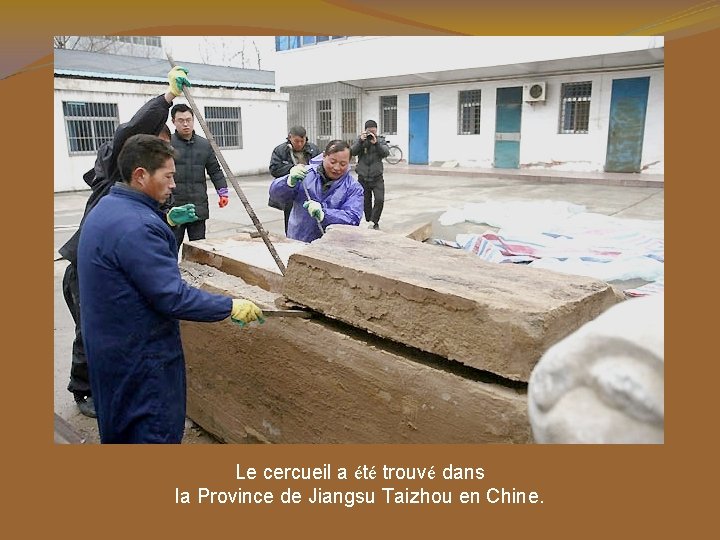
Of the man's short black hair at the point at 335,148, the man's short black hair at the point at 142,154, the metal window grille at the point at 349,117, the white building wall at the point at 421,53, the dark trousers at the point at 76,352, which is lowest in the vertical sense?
the dark trousers at the point at 76,352

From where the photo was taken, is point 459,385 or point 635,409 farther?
point 459,385

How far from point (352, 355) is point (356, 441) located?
340mm

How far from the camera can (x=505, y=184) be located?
1215 centimetres

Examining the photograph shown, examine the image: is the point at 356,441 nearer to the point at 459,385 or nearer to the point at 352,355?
the point at 352,355

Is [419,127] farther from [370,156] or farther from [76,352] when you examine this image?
[76,352]

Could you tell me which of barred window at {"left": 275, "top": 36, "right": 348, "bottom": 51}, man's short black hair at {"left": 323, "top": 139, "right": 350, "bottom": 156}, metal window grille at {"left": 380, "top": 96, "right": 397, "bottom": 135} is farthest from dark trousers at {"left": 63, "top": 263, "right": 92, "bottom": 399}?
barred window at {"left": 275, "top": 36, "right": 348, "bottom": 51}

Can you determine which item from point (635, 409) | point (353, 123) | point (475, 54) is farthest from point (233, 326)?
point (353, 123)

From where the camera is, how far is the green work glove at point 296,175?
3498mm

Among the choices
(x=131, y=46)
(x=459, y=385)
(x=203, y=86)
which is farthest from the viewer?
(x=131, y=46)

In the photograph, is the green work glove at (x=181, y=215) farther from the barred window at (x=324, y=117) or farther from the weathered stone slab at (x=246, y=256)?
the barred window at (x=324, y=117)

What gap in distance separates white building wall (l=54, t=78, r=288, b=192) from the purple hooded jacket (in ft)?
21.2

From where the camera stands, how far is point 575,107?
1340cm

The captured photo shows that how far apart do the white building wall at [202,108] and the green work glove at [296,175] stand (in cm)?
654

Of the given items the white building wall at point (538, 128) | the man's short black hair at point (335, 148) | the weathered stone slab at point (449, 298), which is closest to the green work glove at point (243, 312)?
the weathered stone slab at point (449, 298)
